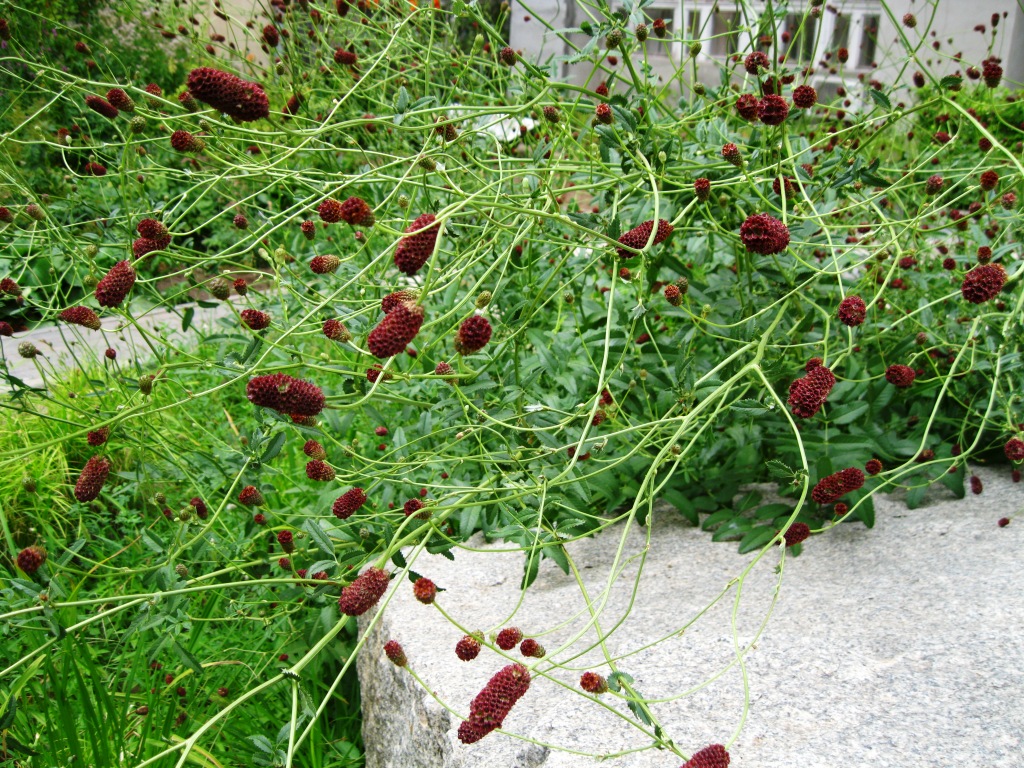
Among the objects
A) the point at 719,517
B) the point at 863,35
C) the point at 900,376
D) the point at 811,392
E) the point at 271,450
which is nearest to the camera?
the point at 811,392

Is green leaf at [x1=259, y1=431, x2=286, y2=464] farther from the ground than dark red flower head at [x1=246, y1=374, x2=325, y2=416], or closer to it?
closer to it

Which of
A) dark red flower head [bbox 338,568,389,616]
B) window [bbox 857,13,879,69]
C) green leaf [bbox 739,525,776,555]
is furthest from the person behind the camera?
window [bbox 857,13,879,69]

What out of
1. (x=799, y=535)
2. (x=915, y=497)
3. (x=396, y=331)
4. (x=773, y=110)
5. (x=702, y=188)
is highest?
(x=773, y=110)

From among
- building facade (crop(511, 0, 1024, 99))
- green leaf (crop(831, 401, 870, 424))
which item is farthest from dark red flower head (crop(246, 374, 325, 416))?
building facade (crop(511, 0, 1024, 99))

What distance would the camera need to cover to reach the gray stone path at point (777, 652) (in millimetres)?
1487

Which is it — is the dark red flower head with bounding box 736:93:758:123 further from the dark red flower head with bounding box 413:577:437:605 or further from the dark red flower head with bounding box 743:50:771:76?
the dark red flower head with bounding box 413:577:437:605

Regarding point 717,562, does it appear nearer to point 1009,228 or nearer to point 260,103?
point 1009,228

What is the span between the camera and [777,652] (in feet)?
5.58

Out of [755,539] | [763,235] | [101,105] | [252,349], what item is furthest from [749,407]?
[101,105]

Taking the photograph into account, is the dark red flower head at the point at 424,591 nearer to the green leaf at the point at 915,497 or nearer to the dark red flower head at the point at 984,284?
the dark red flower head at the point at 984,284

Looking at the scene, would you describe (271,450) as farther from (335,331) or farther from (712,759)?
(712,759)

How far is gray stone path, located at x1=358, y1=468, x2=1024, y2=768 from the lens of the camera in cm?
149

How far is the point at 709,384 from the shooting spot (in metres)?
1.86

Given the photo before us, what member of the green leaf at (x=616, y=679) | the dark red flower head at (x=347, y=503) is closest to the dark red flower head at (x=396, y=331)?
the dark red flower head at (x=347, y=503)
